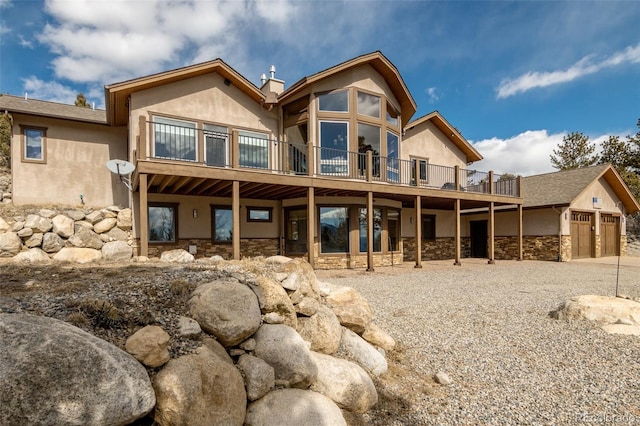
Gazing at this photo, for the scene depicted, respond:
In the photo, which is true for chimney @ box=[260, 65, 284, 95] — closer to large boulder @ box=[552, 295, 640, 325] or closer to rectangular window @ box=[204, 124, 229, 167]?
rectangular window @ box=[204, 124, 229, 167]

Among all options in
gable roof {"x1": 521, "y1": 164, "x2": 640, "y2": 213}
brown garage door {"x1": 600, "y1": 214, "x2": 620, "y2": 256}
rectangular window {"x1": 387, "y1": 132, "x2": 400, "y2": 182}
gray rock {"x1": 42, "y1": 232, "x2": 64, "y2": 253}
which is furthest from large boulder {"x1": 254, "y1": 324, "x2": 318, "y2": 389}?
brown garage door {"x1": 600, "y1": 214, "x2": 620, "y2": 256}

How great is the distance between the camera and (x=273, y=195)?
12383 millimetres

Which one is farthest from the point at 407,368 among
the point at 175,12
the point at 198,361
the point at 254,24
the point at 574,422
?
the point at 254,24

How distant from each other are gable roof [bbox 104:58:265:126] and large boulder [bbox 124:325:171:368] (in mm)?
9962

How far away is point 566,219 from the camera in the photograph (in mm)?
16531

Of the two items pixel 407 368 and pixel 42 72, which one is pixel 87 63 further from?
pixel 407 368

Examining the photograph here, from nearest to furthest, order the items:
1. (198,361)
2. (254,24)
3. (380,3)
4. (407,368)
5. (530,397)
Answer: (198,361)
(530,397)
(407,368)
(380,3)
(254,24)

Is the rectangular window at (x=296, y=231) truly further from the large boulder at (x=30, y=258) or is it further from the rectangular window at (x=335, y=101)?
the large boulder at (x=30, y=258)

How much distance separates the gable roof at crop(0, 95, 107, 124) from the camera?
1050 centimetres

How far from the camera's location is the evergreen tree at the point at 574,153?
107ft

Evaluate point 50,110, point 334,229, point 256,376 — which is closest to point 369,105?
point 334,229

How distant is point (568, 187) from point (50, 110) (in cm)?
2396

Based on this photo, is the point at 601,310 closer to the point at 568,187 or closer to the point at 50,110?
the point at 568,187

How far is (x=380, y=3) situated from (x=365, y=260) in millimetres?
9551
